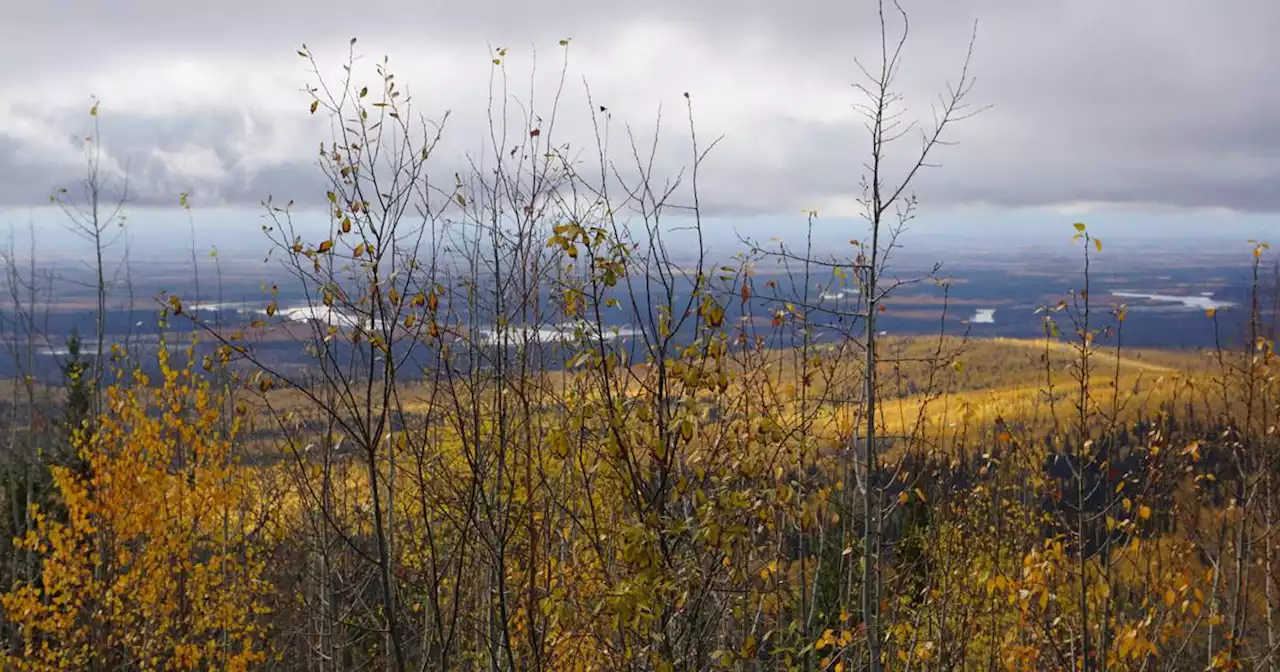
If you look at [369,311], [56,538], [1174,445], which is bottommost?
[56,538]

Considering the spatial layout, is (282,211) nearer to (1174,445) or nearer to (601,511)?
(601,511)

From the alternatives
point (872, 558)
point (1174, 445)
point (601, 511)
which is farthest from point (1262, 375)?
point (601, 511)

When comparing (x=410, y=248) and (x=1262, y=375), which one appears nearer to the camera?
(x=410, y=248)

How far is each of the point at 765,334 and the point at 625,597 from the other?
14.6 feet

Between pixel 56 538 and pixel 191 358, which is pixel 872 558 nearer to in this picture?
pixel 191 358

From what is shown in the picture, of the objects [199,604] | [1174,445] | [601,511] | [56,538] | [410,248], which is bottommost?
[199,604]

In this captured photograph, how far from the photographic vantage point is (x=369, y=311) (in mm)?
4762

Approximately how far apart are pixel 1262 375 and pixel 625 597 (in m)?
5.75

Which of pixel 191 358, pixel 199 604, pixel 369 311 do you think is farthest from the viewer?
pixel 199 604

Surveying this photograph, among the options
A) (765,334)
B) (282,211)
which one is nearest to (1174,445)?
(765,334)

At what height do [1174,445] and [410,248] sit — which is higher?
[410,248]

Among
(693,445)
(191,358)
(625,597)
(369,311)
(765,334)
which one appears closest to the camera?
(625,597)

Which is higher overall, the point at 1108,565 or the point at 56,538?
the point at 1108,565

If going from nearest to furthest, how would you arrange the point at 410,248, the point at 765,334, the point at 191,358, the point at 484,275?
the point at 410,248 < the point at 484,275 < the point at 765,334 < the point at 191,358
